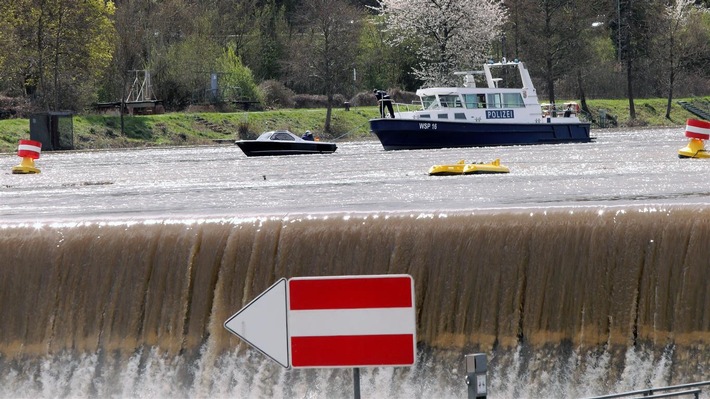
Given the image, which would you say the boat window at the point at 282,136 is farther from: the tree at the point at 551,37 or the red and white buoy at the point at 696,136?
the tree at the point at 551,37

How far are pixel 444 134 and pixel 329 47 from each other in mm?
20161

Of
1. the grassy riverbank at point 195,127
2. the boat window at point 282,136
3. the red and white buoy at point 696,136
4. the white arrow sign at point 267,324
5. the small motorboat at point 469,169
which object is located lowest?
the grassy riverbank at point 195,127

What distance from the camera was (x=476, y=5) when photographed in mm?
69375

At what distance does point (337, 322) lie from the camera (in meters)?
8.04

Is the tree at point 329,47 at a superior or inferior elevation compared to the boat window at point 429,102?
superior

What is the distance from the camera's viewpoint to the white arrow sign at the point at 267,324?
314 inches

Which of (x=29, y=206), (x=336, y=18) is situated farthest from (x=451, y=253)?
(x=336, y=18)

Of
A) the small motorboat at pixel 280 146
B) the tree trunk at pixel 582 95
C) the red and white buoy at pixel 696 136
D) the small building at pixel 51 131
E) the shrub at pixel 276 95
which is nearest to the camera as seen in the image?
the red and white buoy at pixel 696 136

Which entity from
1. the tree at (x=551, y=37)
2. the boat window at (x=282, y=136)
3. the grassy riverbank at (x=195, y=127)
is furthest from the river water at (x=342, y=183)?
the tree at (x=551, y=37)

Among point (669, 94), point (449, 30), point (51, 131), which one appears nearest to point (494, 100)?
point (51, 131)

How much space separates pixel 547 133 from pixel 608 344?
37.1 meters

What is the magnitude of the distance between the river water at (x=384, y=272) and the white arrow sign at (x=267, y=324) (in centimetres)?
599

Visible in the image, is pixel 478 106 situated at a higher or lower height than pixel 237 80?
higher

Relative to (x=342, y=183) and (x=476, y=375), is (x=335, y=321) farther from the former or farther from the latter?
(x=342, y=183)
